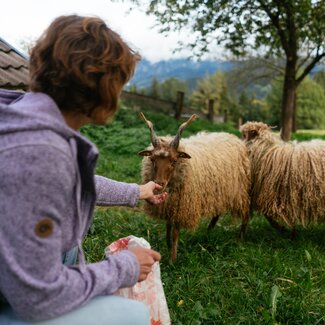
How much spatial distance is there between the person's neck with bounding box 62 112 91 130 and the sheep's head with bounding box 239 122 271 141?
12.7ft

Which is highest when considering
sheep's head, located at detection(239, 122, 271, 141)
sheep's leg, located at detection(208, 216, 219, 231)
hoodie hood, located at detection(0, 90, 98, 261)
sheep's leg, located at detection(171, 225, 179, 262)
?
hoodie hood, located at detection(0, 90, 98, 261)

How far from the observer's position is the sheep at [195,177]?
4012mm

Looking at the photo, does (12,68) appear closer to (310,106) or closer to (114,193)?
(114,193)

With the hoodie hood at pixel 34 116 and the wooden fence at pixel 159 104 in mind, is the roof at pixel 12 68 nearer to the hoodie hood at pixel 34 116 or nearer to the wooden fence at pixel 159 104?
the hoodie hood at pixel 34 116

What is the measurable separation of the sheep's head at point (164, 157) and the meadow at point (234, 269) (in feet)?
2.66

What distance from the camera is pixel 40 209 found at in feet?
4.27

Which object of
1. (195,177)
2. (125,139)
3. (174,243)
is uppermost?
(195,177)

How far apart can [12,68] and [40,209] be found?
3428 mm

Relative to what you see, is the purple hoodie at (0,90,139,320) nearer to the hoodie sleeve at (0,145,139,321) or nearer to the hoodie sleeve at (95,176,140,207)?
the hoodie sleeve at (0,145,139,321)

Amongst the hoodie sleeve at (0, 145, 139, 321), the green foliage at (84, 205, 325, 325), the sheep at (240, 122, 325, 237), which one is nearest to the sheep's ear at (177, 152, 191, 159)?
the green foliage at (84, 205, 325, 325)

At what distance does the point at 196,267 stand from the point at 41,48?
9.26 ft

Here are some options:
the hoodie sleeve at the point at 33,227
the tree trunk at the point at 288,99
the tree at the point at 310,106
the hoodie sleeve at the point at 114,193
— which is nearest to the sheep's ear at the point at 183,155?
the hoodie sleeve at the point at 114,193

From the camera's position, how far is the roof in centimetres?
404

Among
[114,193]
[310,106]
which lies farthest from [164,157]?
[310,106]
